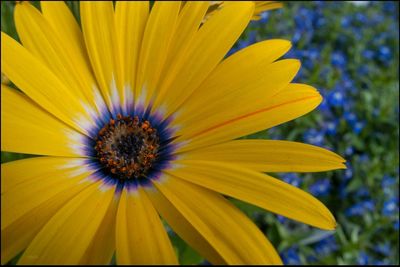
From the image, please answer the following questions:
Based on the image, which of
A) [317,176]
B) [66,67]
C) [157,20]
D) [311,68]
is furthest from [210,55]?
[311,68]

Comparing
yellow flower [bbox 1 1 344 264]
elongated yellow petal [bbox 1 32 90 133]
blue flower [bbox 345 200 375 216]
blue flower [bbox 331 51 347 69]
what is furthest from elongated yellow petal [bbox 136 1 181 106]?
blue flower [bbox 331 51 347 69]

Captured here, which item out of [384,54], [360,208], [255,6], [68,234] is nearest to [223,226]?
[68,234]

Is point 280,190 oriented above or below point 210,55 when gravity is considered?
below

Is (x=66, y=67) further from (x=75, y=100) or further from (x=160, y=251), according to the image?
(x=160, y=251)

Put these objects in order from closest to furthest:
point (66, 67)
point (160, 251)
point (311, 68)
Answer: point (160, 251)
point (66, 67)
point (311, 68)

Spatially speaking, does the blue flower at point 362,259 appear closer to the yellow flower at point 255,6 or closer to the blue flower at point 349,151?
the blue flower at point 349,151

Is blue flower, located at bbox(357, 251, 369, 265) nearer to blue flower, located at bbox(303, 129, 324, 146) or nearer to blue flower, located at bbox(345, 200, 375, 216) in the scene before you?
blue flower, located at bbox(345, 200, 375, 216)

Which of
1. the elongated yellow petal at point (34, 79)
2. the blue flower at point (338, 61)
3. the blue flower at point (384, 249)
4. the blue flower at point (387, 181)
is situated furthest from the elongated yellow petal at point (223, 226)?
the blue flower at point (338, 61)
